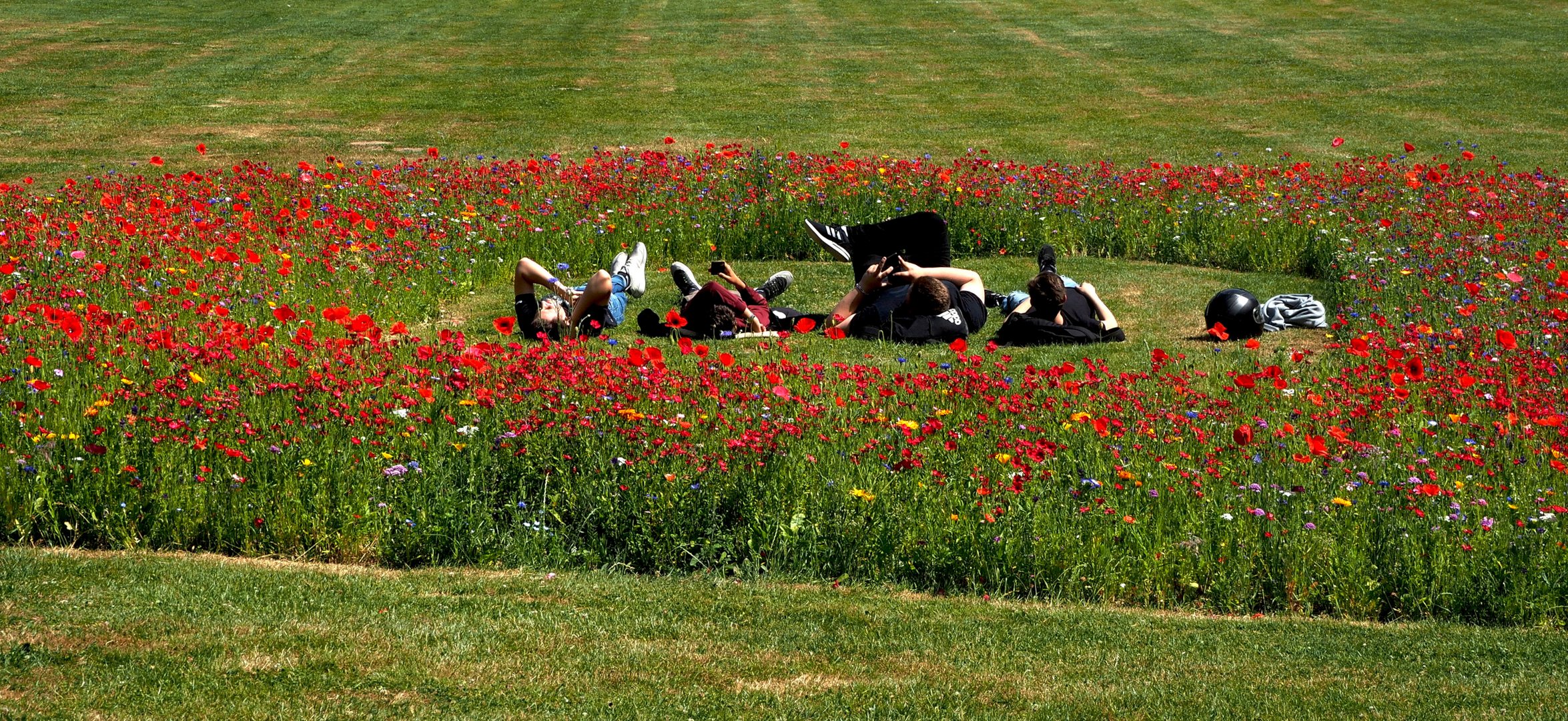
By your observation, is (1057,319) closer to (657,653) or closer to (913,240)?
(913,240)

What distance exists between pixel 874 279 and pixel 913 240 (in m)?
1.08

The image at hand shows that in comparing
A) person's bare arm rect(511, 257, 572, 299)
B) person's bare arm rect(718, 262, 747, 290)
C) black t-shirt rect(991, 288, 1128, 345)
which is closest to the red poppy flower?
black t-shirt rect(991, 288, 1128, 345)

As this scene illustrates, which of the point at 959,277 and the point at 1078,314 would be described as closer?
the point at 1078,314

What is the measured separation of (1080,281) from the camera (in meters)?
13.5

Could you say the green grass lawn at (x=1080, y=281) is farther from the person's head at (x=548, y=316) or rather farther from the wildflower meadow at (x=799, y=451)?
the person's head at (x=548, y=316)

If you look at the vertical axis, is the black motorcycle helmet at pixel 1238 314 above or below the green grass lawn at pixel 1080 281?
above

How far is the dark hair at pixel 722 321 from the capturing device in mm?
10781

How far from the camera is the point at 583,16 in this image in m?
34.4

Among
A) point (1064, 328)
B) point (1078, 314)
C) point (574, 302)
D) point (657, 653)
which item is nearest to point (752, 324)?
point (574, 302)

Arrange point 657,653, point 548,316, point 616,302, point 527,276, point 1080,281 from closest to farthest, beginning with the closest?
point 657,653 → point 548,316 → point 527,276 → point 616,302 → point 1080,281

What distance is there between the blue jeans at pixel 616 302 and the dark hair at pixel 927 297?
2285 millimetres

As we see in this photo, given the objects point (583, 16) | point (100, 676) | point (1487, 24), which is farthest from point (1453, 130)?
point (100, 676)

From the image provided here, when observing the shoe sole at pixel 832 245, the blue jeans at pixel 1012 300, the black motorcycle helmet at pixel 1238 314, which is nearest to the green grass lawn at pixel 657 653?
the black motorcycle helmet at pixel 1238 314

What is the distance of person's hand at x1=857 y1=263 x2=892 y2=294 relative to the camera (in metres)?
11.4
